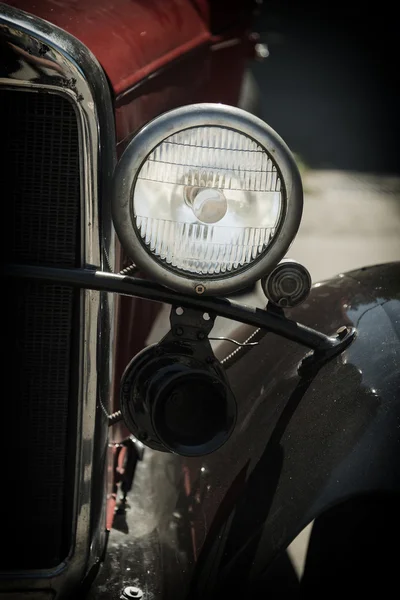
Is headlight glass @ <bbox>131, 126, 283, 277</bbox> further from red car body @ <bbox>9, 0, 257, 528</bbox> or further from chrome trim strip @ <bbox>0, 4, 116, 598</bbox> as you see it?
red car body @ <bbox>9, 0, 257, 528</bbox>

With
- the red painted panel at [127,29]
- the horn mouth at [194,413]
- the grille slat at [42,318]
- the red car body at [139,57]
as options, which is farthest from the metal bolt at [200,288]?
the red painted panel at [127,29]

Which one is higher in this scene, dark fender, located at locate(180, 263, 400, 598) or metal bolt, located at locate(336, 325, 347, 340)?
metal bolt, located at locate(336, 325, 347, 340)

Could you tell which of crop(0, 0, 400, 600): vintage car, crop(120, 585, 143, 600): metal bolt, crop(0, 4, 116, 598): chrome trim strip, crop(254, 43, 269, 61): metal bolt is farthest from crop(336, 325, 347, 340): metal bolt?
crop(254, 43, 269, 61): metal bolt

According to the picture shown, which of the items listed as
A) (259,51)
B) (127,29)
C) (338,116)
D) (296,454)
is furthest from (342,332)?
(338,116)

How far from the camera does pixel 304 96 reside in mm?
9891

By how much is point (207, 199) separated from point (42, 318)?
0.45 m

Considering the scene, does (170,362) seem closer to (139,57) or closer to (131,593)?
(131,593)

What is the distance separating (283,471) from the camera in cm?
168

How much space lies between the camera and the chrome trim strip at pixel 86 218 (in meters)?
1.55

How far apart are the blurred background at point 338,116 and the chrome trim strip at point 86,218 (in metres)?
2.82

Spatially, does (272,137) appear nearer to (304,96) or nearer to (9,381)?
(9,381)

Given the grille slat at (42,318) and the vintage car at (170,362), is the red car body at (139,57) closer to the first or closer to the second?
the vintage car at (170,362)

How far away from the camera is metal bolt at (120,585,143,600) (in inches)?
68.4

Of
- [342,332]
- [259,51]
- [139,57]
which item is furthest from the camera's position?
[259,51]
